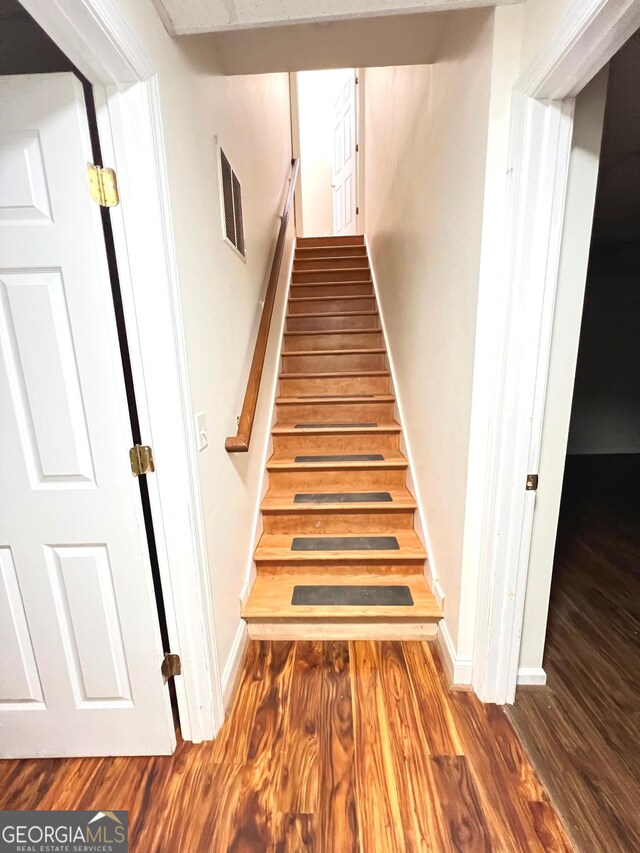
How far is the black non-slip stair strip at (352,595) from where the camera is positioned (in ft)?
5.39

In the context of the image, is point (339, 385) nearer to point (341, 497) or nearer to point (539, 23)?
point (341, 497)

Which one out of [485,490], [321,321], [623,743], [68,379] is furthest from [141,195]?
[321,321]

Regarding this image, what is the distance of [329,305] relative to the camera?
3459mm

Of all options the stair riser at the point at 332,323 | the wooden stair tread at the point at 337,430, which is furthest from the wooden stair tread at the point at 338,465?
the stair riser at the point at 332,323

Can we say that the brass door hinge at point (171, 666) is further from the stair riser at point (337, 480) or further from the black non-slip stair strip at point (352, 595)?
the stair riser at point (337, 480)

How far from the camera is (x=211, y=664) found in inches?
47.7

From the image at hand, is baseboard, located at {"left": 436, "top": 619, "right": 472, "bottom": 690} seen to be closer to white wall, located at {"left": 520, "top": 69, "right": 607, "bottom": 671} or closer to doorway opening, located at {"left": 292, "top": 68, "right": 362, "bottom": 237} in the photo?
white wall, located at {"left": 520, "top": 69, "right": 607, "bottom": 671}

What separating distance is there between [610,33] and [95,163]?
120 centimetres

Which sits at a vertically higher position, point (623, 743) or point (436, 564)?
point (436, 564)

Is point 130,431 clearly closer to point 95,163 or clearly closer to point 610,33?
point 95,163

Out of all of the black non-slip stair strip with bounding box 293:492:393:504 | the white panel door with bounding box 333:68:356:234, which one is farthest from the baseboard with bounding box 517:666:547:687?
the white panel door with bounding box 333:68:356:234

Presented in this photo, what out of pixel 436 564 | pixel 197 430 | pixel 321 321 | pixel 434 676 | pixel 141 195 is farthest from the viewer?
pixel 321 321

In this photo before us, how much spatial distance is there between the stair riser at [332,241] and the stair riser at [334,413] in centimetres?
262

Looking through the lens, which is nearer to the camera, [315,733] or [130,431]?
[130,431]
